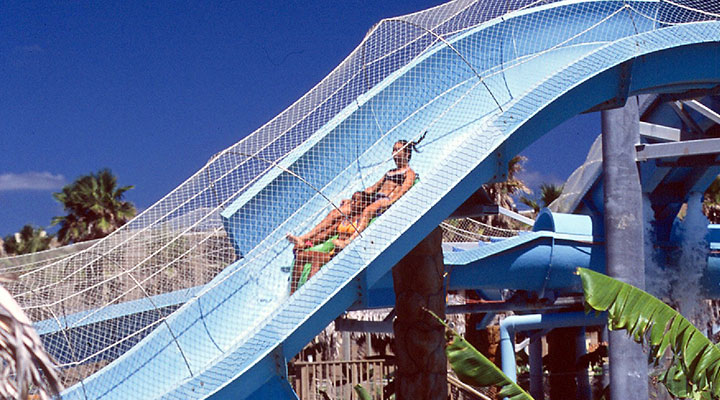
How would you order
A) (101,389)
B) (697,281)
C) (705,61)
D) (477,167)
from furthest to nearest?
(697,281) < (705,61) < (477,167) < (101,389)

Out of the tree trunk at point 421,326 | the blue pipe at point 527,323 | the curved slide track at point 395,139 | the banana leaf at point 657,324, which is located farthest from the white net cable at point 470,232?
the banana leaf at point 657,324

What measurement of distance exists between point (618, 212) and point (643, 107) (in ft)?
6.78

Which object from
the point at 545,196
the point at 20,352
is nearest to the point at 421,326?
the point at 20,352

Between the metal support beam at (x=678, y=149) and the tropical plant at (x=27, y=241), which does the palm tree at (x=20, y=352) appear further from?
the tropical plant at (x=27, y=241)

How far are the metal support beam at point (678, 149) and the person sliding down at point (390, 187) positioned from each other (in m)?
4.01

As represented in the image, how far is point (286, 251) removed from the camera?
7012 mm

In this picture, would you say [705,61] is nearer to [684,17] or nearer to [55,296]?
[684,17]

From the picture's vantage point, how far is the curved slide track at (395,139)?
20.7ft

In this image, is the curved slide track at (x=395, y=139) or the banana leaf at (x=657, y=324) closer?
the banana leaf at (x=657, y=324)

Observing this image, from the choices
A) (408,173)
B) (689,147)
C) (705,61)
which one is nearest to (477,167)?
(408,173)

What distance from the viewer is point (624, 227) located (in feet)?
34.4

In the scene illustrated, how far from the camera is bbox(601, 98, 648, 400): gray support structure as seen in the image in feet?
33.7

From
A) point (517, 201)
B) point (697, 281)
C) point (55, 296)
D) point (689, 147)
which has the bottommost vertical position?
point (55, 296)

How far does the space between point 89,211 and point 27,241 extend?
597 cm
